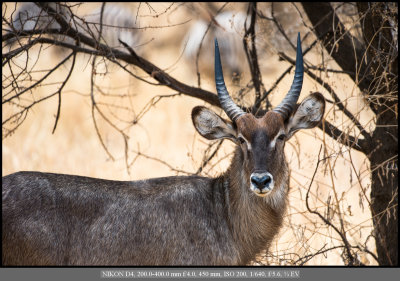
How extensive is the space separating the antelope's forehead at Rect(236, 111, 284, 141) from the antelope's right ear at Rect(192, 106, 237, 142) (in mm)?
252

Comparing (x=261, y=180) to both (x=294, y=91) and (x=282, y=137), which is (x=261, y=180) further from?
(x=294, y=91)

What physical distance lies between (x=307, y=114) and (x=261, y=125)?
1.95 feet

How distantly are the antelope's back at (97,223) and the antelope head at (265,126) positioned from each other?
2.42 feet

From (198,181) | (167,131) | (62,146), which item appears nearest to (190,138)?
(167,131)

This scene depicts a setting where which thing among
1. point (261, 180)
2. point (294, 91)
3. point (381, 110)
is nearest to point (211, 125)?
point (294, 91)

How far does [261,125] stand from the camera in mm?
6473

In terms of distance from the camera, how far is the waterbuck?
20.1ft

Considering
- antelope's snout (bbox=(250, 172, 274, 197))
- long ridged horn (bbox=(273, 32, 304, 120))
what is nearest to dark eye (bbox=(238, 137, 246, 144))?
long ridged horn (bbox=(273, 32, 304, 120))

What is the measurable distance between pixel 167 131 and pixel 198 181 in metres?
8.66

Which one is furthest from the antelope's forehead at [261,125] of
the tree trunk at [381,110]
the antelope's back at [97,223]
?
the tree trunk at [381,110]

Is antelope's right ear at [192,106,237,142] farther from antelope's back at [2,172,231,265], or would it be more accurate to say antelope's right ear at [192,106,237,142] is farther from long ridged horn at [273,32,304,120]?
antelope's back at [2,172,231,265]

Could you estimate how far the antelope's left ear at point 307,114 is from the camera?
22.0 feet

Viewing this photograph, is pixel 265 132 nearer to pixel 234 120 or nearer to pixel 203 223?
pixel 234 120
